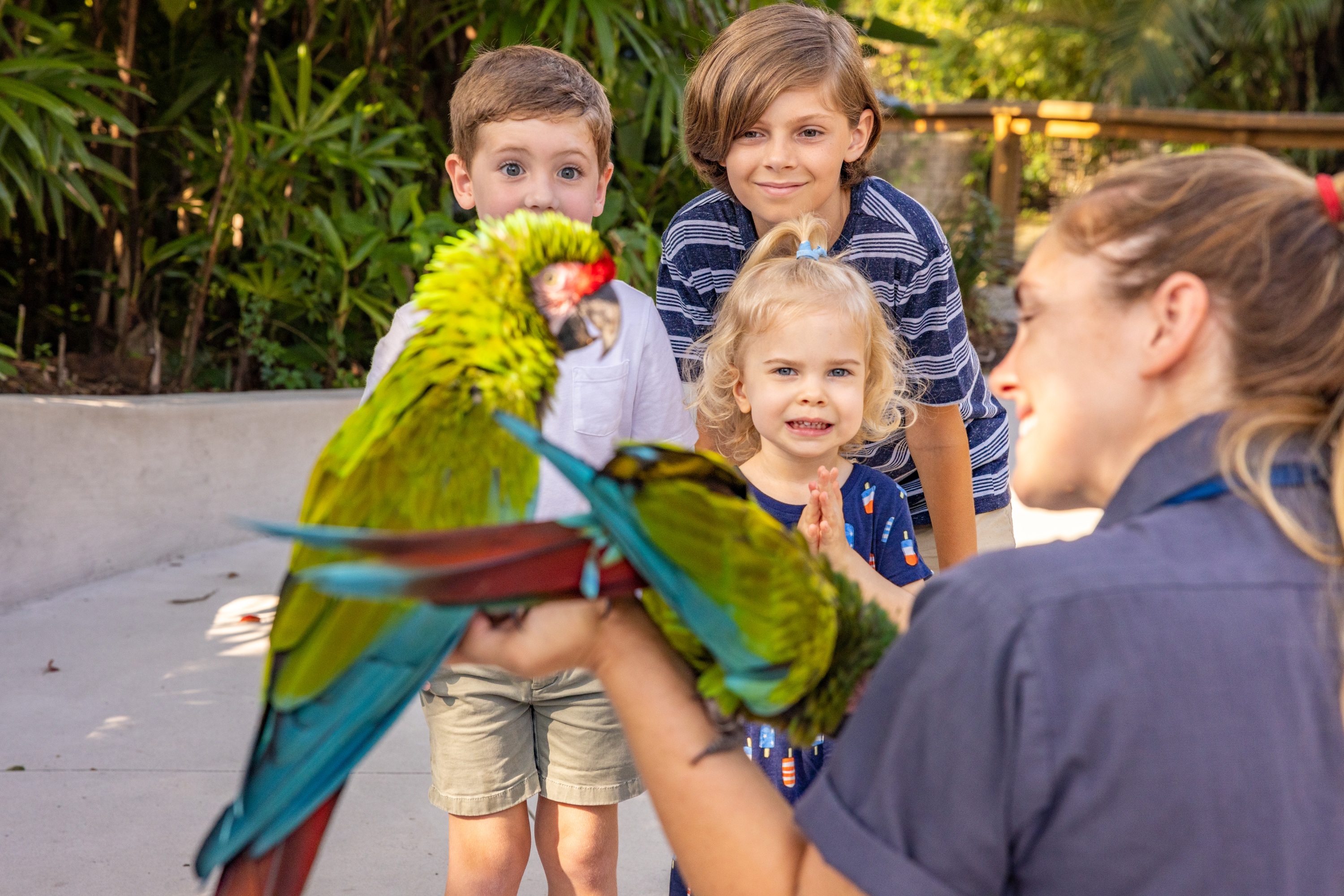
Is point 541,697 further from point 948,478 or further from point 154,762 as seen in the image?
point 154,762

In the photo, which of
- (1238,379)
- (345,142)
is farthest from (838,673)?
(345,142)

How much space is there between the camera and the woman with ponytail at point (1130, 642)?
80 centimetres

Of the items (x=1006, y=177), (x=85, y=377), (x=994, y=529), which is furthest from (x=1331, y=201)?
(x=1006, y=177)

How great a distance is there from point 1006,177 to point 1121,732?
297 inches

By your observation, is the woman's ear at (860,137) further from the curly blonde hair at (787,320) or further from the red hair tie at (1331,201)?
the red hair tie at (1331,201)

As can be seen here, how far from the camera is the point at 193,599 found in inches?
151

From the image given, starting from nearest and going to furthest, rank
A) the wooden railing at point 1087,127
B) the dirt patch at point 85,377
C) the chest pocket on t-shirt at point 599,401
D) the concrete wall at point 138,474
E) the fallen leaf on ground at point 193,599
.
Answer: the chest pocket on t-shirt at point 599,401 → the concrete wall at point 138,474 → the fallen leaf on ground at point 193,599 → the dirt patch at point 85,377 → the wooden railing at point 1087,127

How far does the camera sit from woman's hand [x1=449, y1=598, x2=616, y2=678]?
3.24ft

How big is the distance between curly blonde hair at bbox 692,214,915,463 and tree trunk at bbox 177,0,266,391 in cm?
299

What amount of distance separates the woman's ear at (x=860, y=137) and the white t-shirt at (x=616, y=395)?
519 millimetres

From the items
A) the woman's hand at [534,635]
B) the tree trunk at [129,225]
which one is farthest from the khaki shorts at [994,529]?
the tree trunk at [129,225]

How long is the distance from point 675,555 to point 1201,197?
0.53 m

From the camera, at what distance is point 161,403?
409 cm

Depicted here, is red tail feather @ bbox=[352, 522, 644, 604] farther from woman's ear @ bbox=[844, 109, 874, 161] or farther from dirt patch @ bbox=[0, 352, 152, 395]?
dirt patch @ bbox=[0, 352, 152, 395]
